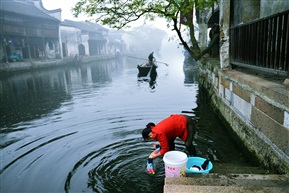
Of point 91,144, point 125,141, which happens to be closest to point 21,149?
point 91,144

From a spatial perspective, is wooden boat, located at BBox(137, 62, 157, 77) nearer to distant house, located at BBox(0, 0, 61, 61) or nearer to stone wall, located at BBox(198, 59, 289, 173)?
stone wall, located at BBox(198, 59, 289, 173)

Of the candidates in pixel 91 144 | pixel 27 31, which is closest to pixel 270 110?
pixel 91 144

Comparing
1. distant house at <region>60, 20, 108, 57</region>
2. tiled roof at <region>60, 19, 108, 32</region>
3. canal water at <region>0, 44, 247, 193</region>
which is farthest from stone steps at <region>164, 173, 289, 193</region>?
tiled roof at <region>60, 19, 108, 32</region>

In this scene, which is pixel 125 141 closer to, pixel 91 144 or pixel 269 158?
pixel 91 144

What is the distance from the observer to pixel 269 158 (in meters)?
4.38

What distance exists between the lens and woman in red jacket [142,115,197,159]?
4594 millimetres

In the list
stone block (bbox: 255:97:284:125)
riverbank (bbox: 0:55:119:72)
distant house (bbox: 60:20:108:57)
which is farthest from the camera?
distant house (bbox: 60:20:108:57)

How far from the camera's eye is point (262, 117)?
4695mm

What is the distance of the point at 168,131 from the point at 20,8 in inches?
1550

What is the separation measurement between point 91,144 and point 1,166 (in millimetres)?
2414

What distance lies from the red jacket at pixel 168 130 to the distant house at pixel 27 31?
32825 millimetres

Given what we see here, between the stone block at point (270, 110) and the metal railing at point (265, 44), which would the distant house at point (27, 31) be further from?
the stone block at point (270, 110)

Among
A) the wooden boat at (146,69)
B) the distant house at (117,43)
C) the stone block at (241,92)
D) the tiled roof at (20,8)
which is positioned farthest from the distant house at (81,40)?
the stone block at (241,92)

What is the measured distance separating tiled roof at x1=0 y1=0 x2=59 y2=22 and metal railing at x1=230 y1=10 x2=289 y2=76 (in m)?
33.4
